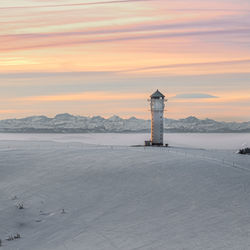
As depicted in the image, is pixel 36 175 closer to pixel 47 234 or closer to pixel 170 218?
pixel 47 234

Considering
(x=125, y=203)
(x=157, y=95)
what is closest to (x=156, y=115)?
(x=157, y=95)

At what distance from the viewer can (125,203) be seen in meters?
28.5

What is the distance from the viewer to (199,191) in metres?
29.6

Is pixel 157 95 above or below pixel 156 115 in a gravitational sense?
above

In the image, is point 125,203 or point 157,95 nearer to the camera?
point 125,203

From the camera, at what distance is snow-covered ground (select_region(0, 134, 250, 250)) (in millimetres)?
21516

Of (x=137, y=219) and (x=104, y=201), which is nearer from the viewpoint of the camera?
(x=137, y=219)

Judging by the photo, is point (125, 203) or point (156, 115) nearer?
point (125, 203)

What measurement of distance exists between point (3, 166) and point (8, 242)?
60.3ft

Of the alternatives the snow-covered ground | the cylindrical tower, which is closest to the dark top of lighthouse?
the cylindrical tower

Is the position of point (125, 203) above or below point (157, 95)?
below

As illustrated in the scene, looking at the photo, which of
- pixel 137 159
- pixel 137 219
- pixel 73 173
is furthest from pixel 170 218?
pixel 137 159

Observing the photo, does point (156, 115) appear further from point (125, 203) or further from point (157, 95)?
point (125, 203)

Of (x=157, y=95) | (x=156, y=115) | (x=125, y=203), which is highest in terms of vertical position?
(x=157, y=95)
